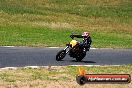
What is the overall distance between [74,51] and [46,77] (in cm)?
476

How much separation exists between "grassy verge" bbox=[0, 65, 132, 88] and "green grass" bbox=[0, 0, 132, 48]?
9032 millimetres

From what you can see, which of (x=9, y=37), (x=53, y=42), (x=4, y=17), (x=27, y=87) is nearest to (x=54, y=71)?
(x=27, y=87)

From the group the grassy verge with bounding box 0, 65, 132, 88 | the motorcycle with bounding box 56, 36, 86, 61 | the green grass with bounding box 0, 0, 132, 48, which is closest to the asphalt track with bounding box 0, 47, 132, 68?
the motorcycle with bounding box 56, 36, 86, 61

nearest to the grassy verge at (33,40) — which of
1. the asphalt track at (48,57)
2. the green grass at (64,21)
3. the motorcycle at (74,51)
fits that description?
the green grass at (64,21)

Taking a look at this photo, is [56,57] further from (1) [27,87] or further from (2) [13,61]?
(1) [27,87]

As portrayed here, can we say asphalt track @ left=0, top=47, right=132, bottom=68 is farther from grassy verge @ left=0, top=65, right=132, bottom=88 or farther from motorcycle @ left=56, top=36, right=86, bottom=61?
grassy verge @ left=0, top=65, right=132, bottom=88

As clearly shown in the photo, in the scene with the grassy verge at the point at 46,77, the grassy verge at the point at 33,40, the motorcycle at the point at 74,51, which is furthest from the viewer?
the grassy verge at the point at 33,40

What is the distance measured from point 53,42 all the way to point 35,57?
6.62 meters

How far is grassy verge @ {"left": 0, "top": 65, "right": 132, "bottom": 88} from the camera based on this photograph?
1352 cm

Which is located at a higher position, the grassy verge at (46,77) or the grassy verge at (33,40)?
the grassy verge at (46,77)

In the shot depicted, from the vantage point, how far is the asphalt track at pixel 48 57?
1865 centimetres

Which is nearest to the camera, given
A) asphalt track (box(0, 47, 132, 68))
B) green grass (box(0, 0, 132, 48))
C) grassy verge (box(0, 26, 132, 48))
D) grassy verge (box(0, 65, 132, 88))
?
grassy verge (box(0, 65, 132, 88))

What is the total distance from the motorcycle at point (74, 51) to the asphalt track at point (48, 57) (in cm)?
27

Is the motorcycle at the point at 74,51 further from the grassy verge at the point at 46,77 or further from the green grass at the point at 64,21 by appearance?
the green grass at the point at 64,21
